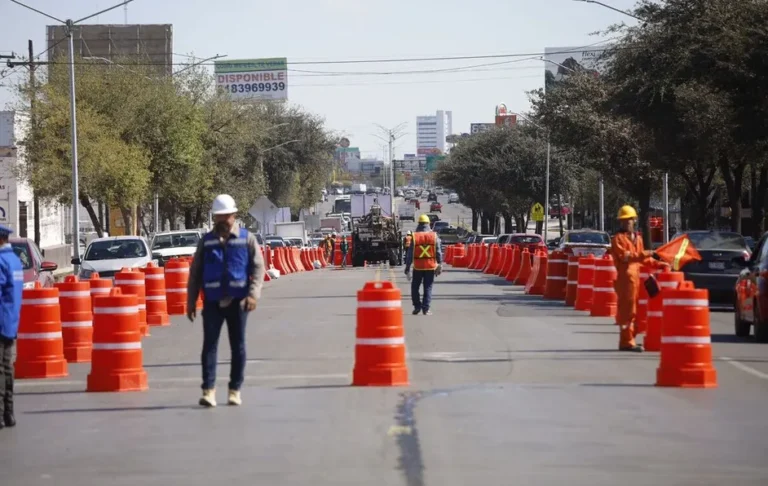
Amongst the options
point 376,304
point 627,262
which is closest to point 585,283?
point 627,262

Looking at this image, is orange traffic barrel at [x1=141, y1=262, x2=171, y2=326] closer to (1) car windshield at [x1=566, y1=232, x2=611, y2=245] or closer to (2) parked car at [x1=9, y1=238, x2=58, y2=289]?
(2) parked car at [x1=9, y1=238, x2=58, y2=289]

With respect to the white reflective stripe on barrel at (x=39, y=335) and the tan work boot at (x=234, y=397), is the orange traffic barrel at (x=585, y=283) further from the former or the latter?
the tan work boot at (x=234, y=397)

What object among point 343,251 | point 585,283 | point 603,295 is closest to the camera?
point 603,295

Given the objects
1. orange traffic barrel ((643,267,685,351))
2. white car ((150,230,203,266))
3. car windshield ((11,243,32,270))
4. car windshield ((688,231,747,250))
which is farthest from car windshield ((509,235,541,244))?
orange traffic barrel ((643,267,685,351))

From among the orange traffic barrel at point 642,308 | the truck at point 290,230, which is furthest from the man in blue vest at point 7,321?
the truck at point 290,230

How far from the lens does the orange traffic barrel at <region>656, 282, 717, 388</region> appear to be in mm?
12578

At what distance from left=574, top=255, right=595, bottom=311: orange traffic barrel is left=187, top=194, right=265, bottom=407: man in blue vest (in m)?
14.0

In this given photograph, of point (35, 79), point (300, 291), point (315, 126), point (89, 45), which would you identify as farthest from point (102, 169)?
point (89, 45)

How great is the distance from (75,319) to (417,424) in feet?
23.1

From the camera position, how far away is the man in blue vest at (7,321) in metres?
10.8

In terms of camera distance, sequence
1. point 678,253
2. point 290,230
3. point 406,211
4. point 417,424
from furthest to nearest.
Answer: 1. point 406,211
2. point 290,230
3. point 678,253
4. point 417,424

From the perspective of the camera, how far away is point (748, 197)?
58.3 meters

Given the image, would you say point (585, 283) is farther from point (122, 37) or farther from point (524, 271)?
point (122, 37)

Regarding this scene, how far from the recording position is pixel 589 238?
40594mm
